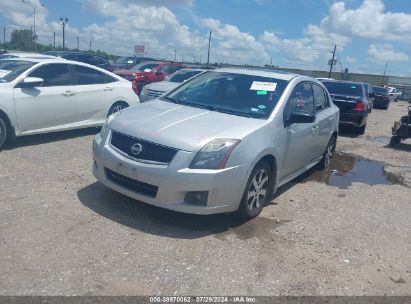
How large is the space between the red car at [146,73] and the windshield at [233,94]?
10.5 metres

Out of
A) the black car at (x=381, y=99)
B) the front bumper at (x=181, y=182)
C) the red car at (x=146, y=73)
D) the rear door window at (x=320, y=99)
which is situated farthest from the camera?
the black car at (x=381, y=99)

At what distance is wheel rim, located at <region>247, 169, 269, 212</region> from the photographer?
4609 mm

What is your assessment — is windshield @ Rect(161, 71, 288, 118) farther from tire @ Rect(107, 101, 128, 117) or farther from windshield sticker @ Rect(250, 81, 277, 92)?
tire @ Rect(107, 101, 128, 117)

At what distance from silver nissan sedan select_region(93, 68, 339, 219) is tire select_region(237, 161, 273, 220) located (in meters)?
0.01

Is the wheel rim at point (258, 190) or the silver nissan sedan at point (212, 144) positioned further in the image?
the wheel rim at point (258, 190)

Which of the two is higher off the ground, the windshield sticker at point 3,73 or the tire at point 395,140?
the windshield sticker at point 3,73

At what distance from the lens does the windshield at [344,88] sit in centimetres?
1235

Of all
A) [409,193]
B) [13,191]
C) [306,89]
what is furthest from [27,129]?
[409,193]

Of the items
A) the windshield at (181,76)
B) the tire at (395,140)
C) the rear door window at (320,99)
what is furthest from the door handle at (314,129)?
the windshield at (181,76)

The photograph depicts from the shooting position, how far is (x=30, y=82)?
7.02 metres

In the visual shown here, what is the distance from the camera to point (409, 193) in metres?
6.64

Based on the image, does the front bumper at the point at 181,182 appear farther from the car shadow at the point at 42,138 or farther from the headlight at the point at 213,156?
the car shadow at the point at 42,138

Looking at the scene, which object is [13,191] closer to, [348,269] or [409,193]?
[348,269]

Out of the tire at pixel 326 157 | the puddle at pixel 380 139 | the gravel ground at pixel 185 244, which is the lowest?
the puddle at pixel 380 139
